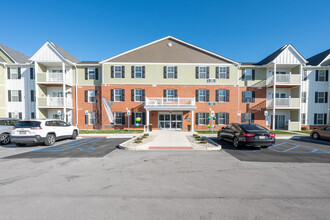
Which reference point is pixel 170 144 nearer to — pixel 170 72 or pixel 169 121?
pixel 169 121

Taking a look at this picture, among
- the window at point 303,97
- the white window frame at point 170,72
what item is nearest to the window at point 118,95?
the white window frame at point 170,72

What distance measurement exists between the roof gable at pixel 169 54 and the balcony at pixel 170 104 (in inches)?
203

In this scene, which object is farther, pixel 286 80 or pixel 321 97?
pixel 321 97

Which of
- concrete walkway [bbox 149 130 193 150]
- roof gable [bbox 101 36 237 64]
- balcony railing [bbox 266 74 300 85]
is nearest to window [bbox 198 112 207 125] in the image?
roof gable [bbox 101 36 237 64]

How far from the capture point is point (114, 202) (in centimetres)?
338

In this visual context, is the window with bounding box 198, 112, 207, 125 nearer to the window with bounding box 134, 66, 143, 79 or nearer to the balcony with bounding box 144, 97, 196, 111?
the balcony with bounding box 144, 97, 196, 111

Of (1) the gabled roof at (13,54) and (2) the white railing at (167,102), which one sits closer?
(2) the white railing at (167,102)

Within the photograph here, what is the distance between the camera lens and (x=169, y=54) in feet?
60.6

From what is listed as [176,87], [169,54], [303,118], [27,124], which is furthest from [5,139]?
[303,118]

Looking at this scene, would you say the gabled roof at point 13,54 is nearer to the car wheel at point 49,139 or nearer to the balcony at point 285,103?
the car wheel at point 49,139

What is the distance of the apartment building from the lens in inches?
711

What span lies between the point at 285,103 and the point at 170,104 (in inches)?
573

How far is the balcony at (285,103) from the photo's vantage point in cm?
1756

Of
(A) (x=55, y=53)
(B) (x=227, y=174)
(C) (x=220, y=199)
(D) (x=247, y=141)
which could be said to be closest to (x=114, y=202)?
(C) (x=220, y=199)
